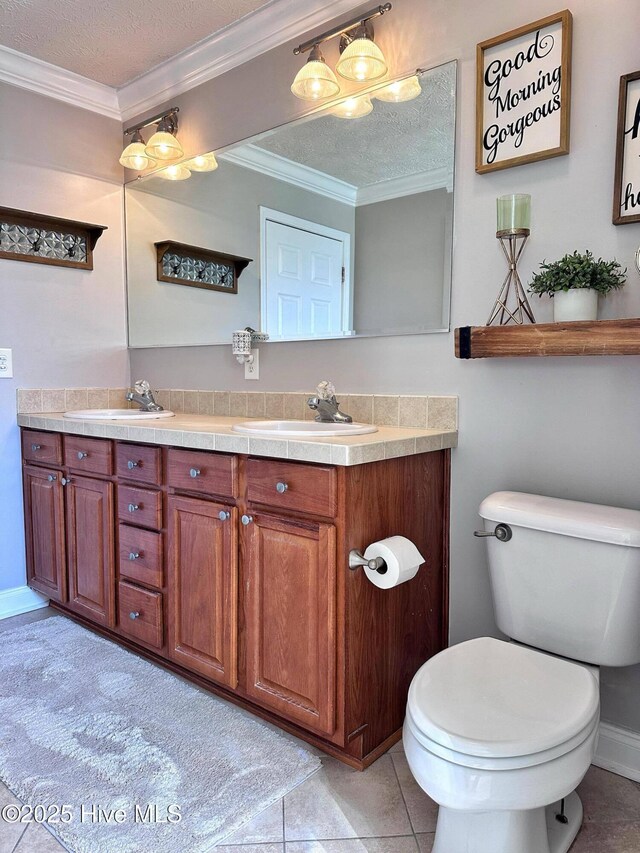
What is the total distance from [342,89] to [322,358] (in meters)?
0.91

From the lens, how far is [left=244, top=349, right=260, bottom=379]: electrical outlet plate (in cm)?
237

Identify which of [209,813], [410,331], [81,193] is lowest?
[209,813]

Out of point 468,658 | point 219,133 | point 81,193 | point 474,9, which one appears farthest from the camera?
point 81,193

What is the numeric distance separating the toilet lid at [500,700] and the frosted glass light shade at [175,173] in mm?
2227

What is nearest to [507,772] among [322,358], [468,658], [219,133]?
[468,658]

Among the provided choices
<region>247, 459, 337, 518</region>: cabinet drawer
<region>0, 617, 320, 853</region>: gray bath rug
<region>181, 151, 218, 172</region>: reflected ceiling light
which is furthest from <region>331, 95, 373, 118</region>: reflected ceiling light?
<region>0, 617, 320, 853</region>: gray bath rug

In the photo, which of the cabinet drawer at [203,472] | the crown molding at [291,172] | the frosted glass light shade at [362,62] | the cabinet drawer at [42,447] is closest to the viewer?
the cabinet drawer at [203,472]

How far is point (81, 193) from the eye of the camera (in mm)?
2705

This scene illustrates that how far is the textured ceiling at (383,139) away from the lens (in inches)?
69.8

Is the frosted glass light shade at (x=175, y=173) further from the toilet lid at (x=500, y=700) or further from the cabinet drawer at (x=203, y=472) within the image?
the toilet lid at (x=500, y=700)

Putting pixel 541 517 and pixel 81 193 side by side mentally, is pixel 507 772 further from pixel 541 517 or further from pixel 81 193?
pixel 81 193

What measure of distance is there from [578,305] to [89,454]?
5.59 ft

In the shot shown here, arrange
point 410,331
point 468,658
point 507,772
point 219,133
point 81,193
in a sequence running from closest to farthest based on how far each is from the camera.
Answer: point 507,772, point 468,658, point 410,331, point 219,133, point 81,193

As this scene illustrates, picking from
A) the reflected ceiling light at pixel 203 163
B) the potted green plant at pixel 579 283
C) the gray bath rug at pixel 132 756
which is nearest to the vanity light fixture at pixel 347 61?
the reflected ceiling light at pixel 203 163
